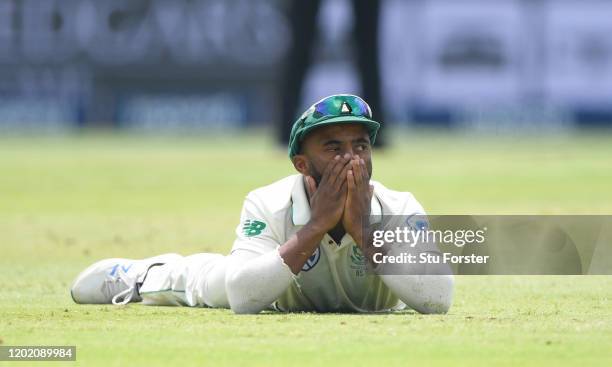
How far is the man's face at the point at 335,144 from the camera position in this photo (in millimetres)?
5230

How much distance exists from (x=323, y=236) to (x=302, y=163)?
340 mm

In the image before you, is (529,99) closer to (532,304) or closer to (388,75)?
(388,75)

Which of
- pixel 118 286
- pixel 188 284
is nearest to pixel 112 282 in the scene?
pixel 118 286

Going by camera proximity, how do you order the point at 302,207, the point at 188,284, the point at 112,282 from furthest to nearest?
the point at 112,282 → the point at 188,284 → the point at 302,207

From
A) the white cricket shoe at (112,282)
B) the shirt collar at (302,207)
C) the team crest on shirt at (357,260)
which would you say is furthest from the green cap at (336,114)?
the white cricket shoe at (112,282)

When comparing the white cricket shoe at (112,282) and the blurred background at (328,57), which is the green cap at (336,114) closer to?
the white cricket shoe at (112,282)

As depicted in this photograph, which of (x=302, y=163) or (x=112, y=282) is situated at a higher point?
(x=302, y=163)

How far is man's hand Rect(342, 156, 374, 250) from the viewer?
5109mm

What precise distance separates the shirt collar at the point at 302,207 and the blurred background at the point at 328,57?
82.6 ft

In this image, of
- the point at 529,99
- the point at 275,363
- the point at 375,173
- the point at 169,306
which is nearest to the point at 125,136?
the point at 529,99

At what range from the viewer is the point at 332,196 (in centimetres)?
512

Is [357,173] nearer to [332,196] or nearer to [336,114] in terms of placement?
[332,196]

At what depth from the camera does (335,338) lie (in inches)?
188

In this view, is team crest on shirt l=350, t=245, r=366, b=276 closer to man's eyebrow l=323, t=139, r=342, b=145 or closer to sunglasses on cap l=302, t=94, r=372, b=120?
man's eyebrow l=323, t=139, r=342, b=145
